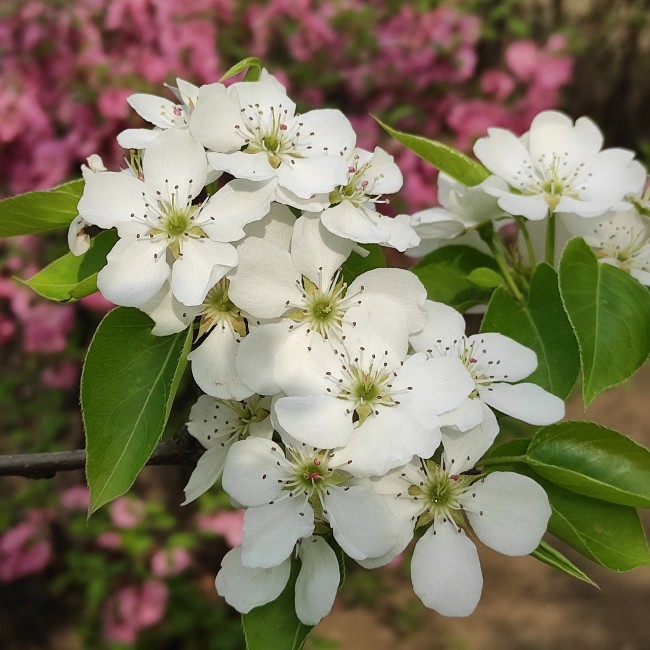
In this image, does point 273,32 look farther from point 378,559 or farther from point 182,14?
point 378,559

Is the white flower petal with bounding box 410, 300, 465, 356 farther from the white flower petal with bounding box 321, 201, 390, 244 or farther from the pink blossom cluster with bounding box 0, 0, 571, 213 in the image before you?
the pink blossom cluster with bounding box 0, 0, 571, 213

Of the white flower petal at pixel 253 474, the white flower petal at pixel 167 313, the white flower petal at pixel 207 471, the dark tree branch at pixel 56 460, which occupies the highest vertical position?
the white flower petal at pixel 167 313

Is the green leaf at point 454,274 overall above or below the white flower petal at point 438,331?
below

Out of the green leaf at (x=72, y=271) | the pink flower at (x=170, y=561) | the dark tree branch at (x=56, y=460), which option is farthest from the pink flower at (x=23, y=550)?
the green leaf at (x=72, y=271)

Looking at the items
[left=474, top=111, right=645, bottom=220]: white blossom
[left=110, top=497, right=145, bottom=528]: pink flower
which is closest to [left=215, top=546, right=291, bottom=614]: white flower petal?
[left=474, top=111, right=645, bottom=220]: white blossom

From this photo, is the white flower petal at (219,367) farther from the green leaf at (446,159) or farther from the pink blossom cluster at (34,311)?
the pink blossom cluster at (34,311)

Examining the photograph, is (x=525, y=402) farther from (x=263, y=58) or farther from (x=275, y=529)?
(x=263, y=58)

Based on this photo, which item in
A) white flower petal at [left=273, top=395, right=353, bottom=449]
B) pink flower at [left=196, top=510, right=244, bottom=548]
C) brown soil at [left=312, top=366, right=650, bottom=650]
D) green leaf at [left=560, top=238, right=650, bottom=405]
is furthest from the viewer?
brown soil at [left=312, top=366, right=650, bottom=650]
